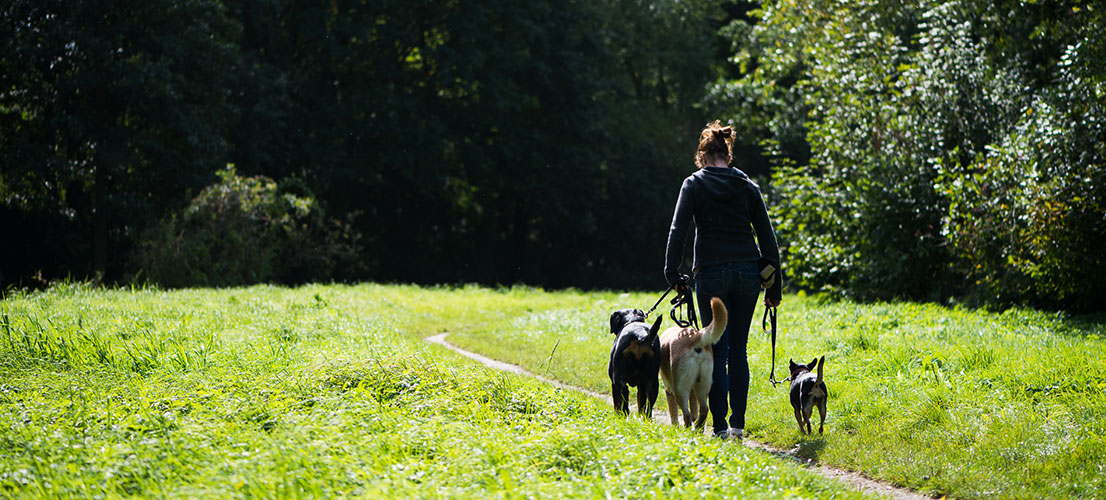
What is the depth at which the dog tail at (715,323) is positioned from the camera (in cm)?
575

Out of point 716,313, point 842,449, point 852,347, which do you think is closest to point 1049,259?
point 852,347

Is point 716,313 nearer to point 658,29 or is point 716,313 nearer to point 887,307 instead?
point 887,307

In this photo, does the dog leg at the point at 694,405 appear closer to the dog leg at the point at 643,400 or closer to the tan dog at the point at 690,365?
the tan dog at the point at 690,365

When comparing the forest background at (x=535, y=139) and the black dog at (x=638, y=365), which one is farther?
the forest background at (x=535, y=139)

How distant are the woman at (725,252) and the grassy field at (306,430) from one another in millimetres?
762

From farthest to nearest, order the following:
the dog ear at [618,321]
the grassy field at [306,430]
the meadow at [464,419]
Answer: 1. the dog ear at [618,321]
2. the meadow at [464,419]
3. the grassy field at [306,430]

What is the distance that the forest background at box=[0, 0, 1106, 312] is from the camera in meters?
14.3

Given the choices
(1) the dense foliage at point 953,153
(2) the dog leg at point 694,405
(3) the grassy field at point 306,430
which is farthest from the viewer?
(1) the dense foliage at point 953,153

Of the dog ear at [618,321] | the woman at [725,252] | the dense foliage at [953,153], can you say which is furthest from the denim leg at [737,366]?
the dense foliage at [953,153]

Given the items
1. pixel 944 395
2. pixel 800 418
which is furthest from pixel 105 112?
pixel 944 395

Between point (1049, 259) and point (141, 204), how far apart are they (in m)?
21.5

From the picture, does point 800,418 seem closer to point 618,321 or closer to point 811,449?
point 811,449

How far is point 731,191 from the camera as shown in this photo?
618cm

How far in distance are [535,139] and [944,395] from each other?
29.9 m
